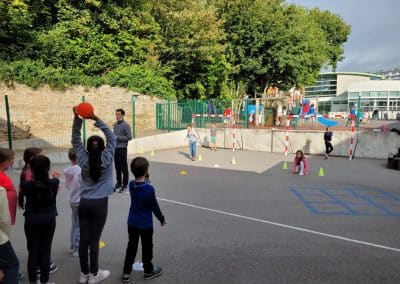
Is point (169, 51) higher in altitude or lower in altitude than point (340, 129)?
higher

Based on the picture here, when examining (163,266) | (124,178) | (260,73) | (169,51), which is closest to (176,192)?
(124,178)

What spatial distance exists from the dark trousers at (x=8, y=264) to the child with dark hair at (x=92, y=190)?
79 cm

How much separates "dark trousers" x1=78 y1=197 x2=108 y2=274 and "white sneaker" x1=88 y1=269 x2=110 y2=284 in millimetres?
102

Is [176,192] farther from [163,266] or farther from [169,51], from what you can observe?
[169,51]

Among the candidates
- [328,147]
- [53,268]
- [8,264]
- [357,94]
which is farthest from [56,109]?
[357,94]

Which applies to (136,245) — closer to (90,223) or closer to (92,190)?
(90,223)

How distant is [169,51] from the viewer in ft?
87.8

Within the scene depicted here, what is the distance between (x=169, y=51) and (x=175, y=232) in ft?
72.9

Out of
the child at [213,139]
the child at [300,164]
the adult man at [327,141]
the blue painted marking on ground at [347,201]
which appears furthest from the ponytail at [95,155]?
the child at [213,139]

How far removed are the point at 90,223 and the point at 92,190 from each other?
0.37 metres

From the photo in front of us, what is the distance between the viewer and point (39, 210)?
3.83 m

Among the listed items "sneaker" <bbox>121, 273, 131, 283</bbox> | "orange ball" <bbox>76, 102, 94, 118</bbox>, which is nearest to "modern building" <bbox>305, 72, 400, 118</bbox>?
"sneaker" <bbox>121, 273, 131, 283</bbox>

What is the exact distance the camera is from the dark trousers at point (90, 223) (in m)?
4.00

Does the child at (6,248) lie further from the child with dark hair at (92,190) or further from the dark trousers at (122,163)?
the dark trousers at (122,163)
